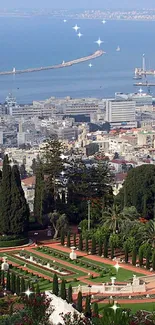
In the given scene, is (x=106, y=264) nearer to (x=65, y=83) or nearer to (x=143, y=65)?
(x=65, y=83)

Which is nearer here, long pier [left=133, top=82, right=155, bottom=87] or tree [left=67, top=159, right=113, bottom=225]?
tree [left=67, top=159, right=113, bottom=225]

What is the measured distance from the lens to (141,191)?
1426 inches

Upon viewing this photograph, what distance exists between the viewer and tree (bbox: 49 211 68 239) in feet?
110

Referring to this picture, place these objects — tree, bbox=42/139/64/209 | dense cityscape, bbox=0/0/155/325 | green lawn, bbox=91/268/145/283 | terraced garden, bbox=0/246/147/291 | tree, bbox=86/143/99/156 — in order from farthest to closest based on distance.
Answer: tree, bbox=86/143/99/156 < tree, bbox=42/139/64/209 < green lawn, bbox=91/268/145/283 < terraced garden, bbox=0/246/147/291 < dense cityscape, bbox=0/0/155/325

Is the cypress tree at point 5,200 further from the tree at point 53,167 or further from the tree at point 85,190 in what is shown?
the tree at point 85,190

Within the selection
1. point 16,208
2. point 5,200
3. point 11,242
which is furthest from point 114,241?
point 5,200

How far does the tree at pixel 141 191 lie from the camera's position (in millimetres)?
36062

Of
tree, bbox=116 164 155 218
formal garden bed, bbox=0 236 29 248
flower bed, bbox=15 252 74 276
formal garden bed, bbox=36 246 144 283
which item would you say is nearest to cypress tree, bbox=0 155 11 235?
formal garden bed, bbox=0 236 29 248

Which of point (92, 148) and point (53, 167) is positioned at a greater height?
point (92, 148)

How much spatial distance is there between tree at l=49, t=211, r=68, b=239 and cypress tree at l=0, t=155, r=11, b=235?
219 centimetres

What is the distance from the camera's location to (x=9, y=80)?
6831 inches

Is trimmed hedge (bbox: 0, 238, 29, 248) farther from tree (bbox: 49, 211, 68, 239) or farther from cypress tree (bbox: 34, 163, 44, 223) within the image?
cypress tree (bbox: 34, 163, 44, 223)

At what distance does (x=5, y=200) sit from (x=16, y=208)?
498 millimetres

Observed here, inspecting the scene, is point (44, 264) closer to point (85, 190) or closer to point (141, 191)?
point (85, 190)
